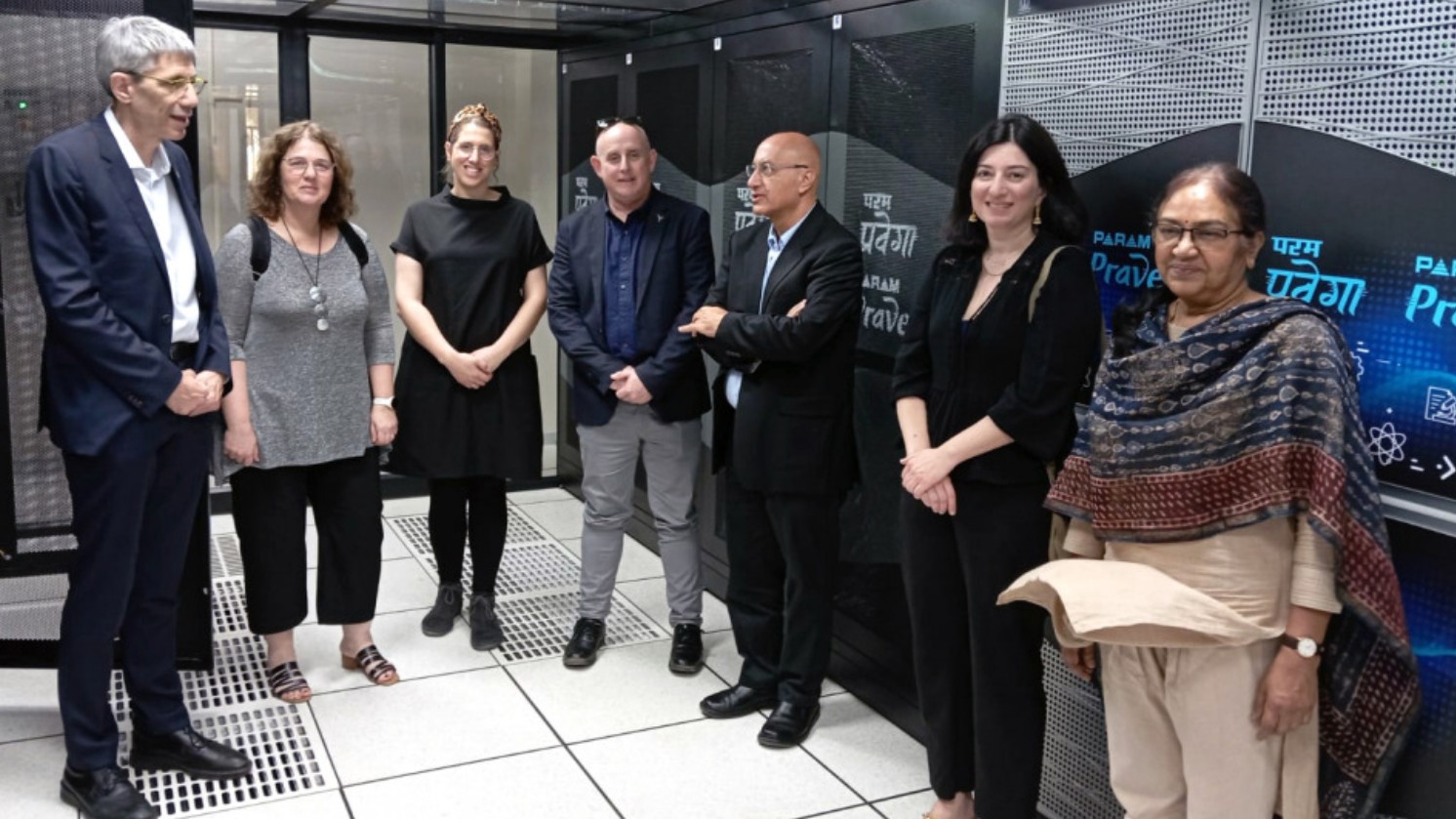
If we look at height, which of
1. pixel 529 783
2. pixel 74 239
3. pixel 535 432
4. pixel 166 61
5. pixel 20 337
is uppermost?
pixel 166 61

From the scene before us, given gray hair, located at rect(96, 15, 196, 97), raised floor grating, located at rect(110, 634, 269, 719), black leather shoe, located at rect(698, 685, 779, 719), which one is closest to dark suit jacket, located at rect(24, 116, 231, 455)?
gray hair, located at rect(96, 15, 196, 97)

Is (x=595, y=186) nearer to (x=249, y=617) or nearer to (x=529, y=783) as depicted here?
(x=249, y=617)

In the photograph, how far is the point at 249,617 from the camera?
3.55 meters

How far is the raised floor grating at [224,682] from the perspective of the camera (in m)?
3.53

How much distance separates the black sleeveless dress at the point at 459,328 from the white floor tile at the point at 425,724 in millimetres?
679

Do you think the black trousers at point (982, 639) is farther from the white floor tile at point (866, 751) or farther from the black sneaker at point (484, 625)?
the black sneaker at point (484, 625)

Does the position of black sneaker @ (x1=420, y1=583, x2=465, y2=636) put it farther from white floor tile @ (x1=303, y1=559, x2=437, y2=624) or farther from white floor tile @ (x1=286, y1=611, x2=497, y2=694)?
white floor tile @ (x1=303, y1=559, x2=437, y2=624)

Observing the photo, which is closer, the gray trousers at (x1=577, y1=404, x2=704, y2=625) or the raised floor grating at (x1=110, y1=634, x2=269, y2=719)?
the raised floor grating at (x1=110, y1=634, x2=269, y2=719)

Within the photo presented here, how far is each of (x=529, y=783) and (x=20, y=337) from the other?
1.80 metres

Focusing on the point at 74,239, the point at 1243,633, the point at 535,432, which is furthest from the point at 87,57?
the point at 1243,633

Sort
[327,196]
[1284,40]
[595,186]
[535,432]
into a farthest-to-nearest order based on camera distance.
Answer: [595,186] → [535,432] → [327,196] → [1284,40]

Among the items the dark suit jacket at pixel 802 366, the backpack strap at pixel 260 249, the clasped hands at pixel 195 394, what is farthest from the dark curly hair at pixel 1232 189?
the backpack strap at pixel 260 249

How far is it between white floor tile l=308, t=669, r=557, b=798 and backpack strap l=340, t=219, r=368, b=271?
4.26ft

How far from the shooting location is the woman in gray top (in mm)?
3324
